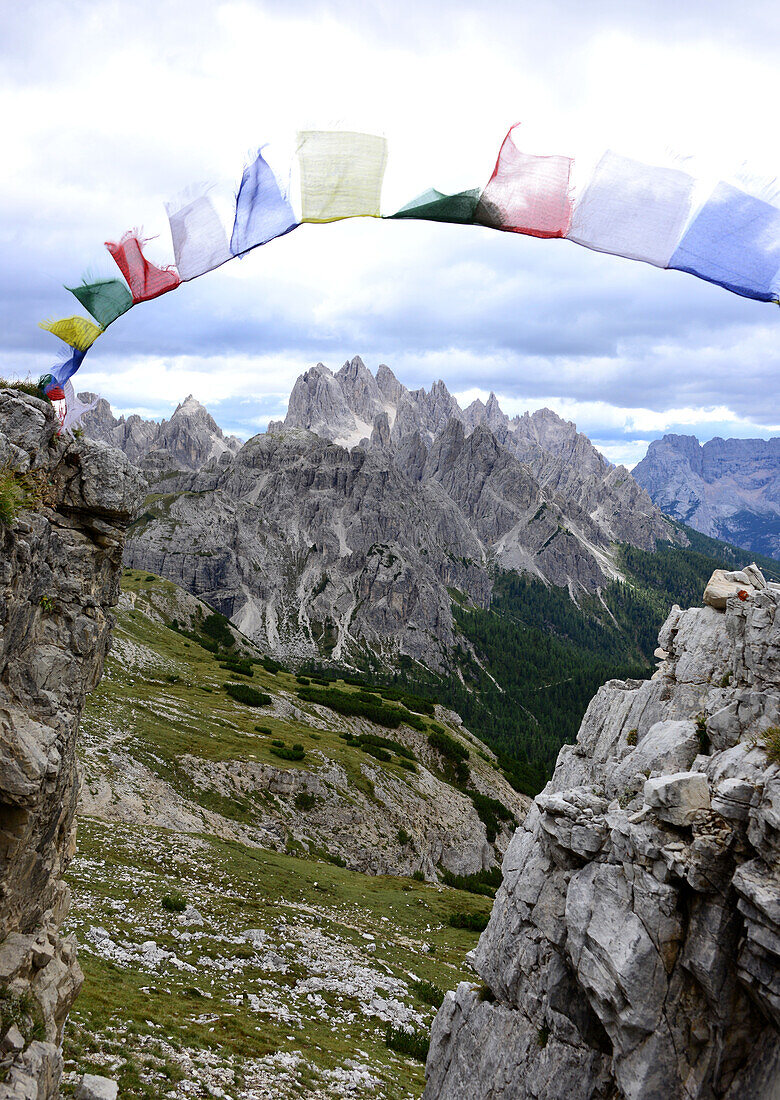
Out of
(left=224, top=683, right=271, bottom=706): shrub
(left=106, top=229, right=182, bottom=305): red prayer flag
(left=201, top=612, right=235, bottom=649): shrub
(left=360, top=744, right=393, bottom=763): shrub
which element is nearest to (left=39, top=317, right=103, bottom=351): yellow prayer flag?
(left=106, top=229, right=182, bottom=305): red prayer flag

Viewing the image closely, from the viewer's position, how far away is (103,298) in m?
12.0

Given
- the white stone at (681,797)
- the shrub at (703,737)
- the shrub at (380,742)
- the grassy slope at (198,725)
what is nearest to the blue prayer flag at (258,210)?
the white stone at (681,797)

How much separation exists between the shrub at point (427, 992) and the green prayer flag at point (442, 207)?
3245 centimetres

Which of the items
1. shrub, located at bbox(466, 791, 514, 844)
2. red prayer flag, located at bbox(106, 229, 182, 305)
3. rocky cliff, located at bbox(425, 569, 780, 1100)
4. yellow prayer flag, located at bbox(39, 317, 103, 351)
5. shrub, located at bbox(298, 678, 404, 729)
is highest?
red prayer flag, located at bbox(106, 229, 182, 305)

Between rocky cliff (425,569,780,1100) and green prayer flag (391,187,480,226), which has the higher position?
green prayer flag (391,187,480,226)

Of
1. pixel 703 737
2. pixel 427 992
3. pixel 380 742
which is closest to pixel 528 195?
pixel 703 737

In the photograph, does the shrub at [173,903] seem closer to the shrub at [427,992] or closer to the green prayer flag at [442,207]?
the shrub at [427,992]

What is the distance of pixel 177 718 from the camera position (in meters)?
56.6

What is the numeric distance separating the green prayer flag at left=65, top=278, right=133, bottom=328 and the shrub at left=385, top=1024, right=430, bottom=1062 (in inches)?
1103

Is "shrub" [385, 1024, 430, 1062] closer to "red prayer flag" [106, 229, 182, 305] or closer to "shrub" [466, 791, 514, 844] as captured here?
"red prayer flag" [106, 229, 182, 305]

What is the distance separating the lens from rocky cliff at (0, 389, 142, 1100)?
11.6 m

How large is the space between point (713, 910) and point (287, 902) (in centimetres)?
2685

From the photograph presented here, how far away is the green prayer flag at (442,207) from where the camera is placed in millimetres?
9938

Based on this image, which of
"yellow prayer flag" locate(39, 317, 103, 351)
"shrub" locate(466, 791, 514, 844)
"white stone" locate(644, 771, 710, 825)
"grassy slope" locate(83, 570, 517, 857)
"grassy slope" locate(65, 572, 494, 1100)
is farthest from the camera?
"shrub" locate(466, 791, 514, 844)
